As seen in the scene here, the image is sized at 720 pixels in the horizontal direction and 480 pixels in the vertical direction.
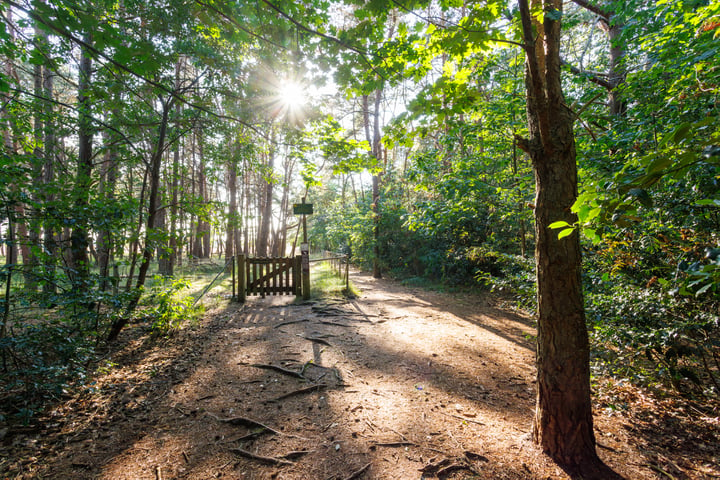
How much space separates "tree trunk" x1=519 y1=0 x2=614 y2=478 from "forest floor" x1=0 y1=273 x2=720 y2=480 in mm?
353

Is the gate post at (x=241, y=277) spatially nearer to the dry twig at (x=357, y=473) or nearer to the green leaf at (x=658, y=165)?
the dry twig at (x=357, y=473)

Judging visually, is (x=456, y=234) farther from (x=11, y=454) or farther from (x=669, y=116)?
(x=11, y=454)

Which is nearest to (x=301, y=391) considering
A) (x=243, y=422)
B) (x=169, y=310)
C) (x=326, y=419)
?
(x=326, y=419)

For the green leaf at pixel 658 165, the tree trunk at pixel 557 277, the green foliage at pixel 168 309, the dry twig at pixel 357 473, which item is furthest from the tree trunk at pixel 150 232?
the green leaf at pixel 658 165

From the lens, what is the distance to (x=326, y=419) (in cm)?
303

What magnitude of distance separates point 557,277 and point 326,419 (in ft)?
8.40

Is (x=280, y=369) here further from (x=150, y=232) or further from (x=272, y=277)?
(x=272, y=277)

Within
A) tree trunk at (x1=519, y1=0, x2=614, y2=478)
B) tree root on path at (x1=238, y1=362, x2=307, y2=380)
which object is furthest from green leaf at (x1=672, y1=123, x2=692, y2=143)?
tree root on path at (x1=238, y1=362, x2=307, y2=380)

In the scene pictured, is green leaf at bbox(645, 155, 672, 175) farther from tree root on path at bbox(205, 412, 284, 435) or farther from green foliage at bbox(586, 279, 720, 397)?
tree root on path at bbox(205, 412, 284, 435)

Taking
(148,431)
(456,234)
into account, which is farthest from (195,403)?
(456,234)

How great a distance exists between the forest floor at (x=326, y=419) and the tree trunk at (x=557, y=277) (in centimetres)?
35

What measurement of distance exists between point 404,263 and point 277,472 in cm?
1232

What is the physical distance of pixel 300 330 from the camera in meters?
5.68

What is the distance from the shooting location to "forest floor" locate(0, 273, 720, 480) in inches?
93.7
